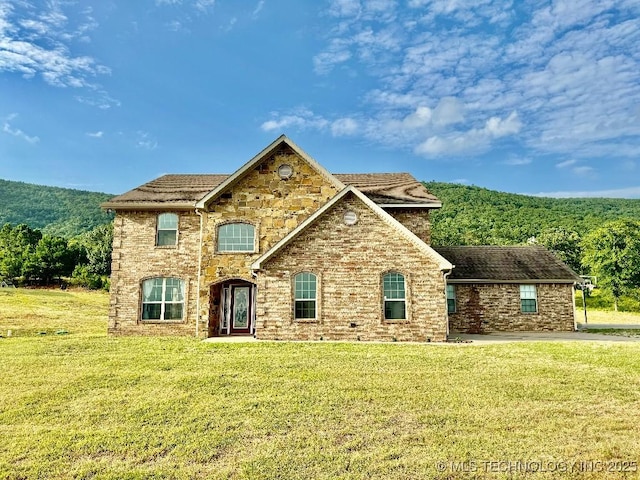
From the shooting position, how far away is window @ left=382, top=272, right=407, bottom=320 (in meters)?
15.0

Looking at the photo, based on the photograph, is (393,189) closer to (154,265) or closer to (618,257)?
(154,265)

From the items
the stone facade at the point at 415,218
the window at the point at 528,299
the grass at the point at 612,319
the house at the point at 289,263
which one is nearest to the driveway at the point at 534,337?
the house at the point at 289,263

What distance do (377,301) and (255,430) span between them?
9382 mm

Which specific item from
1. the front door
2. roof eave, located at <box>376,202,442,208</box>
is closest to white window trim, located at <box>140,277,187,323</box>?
the front door

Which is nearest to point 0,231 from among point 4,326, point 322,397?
point 4,326

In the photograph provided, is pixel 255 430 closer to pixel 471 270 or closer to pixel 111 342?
pixel 111 342

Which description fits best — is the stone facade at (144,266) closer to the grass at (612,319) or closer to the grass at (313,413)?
the grass at (313,413)

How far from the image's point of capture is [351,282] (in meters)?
15.0

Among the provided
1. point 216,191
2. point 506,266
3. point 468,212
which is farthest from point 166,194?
point 468,212

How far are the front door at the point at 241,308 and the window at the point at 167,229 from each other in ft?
10.8

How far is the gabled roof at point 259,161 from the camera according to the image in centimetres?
1670

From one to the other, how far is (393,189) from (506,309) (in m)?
7.75

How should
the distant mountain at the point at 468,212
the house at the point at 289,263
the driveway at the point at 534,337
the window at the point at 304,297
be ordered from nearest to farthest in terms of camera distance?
the house at the point at 289,263, the window at the point at 304,297, the driveway at the point at 534,337, the distant mountain at the point at 468,212

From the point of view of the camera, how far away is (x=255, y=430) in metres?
6.03
